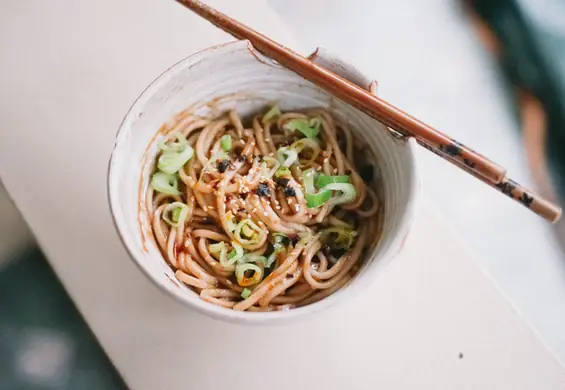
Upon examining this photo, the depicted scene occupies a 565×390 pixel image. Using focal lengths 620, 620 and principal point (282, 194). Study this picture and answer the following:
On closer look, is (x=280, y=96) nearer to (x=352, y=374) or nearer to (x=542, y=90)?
(x=352, y=374)

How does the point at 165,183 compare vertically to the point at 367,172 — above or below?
below

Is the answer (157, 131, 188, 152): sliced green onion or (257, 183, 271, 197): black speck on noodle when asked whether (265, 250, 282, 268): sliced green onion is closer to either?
→ (257, 183, 271, 197): black speck on noodle

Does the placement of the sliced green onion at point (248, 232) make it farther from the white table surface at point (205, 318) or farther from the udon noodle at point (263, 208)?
the white table surface at point (205, 318)

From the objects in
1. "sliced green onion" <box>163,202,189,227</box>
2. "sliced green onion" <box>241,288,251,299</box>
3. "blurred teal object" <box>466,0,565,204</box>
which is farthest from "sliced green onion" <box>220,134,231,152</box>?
"blurred teal object" <box>466,0,565,204</box>

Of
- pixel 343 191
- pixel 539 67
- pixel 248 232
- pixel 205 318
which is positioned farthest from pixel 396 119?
pixel 539 67

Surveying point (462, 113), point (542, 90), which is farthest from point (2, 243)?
point (542, 90)

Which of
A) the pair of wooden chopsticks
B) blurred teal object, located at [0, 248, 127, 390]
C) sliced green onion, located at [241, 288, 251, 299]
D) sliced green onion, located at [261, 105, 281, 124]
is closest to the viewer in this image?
the pair of wooden chopsticks

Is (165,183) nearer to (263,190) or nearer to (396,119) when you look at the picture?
(263,190)

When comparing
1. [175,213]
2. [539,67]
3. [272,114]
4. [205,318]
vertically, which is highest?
[539,67]
